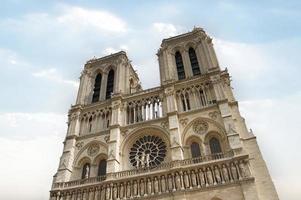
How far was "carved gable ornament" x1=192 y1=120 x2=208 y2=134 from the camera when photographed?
21.6 meters

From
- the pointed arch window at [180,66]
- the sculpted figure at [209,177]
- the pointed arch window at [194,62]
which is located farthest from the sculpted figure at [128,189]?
the pointed arch window at [194,62]

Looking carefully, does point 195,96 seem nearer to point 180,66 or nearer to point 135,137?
point 180,66

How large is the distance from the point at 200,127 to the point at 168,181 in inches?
221

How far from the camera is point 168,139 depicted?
21.9 metres

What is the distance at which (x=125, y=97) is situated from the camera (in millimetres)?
26469

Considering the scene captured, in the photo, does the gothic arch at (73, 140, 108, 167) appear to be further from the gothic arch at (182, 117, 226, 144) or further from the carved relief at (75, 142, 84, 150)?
the gothic arch at (182, 117, 226, 144)

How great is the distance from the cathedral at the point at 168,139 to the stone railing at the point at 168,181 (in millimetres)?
68

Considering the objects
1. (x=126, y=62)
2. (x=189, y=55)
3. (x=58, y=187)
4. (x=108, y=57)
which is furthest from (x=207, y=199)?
(x=108, y=57)

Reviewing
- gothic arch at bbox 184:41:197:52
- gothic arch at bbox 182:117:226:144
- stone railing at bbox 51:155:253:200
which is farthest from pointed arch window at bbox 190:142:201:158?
gothic arch at bbox 184:41:197:52

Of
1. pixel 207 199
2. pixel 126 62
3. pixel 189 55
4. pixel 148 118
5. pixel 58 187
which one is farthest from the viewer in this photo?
pixel 126 62

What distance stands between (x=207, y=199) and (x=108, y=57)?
21.3 metres

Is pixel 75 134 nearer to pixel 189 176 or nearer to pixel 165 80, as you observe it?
pixel 165 80

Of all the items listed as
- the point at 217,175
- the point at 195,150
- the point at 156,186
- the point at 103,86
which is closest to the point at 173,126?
the point at 195,150

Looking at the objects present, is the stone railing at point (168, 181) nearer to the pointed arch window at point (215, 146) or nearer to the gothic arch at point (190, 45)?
the pointed arch window at point (215, 146)
